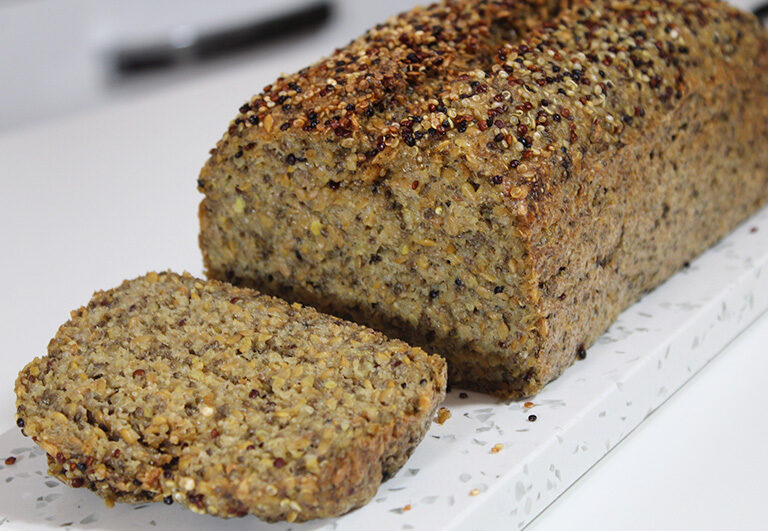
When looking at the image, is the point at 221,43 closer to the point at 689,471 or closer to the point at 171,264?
the point at 171,264

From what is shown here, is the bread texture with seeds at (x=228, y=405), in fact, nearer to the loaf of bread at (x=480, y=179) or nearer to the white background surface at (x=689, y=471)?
the loaf of bread at (x=480, y=179)

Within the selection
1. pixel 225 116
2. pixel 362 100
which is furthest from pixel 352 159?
pixel 225 116

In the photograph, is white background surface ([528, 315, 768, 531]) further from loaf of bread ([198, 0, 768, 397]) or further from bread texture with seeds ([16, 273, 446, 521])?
bread texture with seeds ([16, 273, 446, 521])

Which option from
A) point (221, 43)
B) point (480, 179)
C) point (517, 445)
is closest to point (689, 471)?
point (517, 445)

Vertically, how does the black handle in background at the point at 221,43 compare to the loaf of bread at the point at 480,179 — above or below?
above

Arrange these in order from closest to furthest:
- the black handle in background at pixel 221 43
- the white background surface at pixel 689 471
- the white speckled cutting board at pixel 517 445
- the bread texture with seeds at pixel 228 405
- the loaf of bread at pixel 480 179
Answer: the bread texture with seeds at pixel 228 405 < the white speckled cutting board at pixel 517 445 < the white background surface at pixel 689 471 < the loaf of bread at pixel 480 179 < the black handle in background at pixel 221 43

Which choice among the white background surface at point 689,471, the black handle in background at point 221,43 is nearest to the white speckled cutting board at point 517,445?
the white background surface at point 689,471
